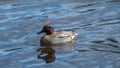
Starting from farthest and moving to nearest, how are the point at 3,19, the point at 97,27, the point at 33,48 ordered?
the point at 3,19 < the point at 97,27 < the point at 33,48

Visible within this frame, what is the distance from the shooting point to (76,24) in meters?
18.1

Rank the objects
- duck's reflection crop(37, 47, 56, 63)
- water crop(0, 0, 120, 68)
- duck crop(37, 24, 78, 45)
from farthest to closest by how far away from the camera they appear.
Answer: duck crop(37, 24, 78, 45) → duck's reflection crop(37, 47, 56, 63) → water crop(0, 0, 120, 68)

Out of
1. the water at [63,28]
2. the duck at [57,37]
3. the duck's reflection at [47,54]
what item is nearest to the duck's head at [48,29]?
the duck at [57,37]

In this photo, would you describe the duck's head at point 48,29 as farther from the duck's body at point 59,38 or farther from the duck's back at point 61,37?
the duck's back at point 61,37

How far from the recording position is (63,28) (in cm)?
1789

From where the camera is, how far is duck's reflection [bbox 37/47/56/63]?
50.6 feet

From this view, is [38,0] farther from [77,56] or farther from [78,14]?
[77,56]

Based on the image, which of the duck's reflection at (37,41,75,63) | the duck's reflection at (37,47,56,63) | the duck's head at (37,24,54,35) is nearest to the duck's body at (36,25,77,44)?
the duck's head at (37,24,54,35)

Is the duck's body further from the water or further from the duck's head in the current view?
the water

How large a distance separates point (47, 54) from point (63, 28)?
2.15 meters

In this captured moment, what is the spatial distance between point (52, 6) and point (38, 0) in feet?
4.32

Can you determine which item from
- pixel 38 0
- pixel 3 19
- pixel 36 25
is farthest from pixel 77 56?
pixel 38 0

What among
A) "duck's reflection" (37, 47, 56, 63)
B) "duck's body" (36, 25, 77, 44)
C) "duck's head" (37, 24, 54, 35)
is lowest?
"duck's reflection" (37, 47, 56, 63)

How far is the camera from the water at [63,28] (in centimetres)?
1501
